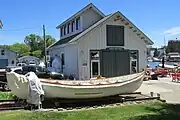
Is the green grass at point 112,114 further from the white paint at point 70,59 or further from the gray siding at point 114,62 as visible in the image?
the gray siding at point 114,62

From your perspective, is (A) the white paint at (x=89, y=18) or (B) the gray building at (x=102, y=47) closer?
(B) the gray building at (x=102, y=47)

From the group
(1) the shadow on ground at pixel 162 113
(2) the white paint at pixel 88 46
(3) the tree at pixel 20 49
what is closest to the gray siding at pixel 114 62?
(2) the white paint at pixel 88 46

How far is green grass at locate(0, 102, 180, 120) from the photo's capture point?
38.7 feet

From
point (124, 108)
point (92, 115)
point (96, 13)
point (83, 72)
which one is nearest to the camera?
point (92, 115)

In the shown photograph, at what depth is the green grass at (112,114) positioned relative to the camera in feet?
38.7

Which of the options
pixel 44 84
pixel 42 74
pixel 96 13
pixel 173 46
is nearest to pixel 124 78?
pixel 44 84

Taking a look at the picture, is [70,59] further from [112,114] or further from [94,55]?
[112,114]

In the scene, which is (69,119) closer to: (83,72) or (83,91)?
(83,91)

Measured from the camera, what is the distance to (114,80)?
19031 millimetres

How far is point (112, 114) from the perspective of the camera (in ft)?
41.7

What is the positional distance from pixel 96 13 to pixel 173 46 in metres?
116

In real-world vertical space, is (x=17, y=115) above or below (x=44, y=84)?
below

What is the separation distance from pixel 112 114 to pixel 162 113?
7.32ft

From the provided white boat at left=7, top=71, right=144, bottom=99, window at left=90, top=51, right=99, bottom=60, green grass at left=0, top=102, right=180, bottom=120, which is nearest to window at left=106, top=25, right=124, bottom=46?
window at left=90, top=51, right=99, bottom=60
